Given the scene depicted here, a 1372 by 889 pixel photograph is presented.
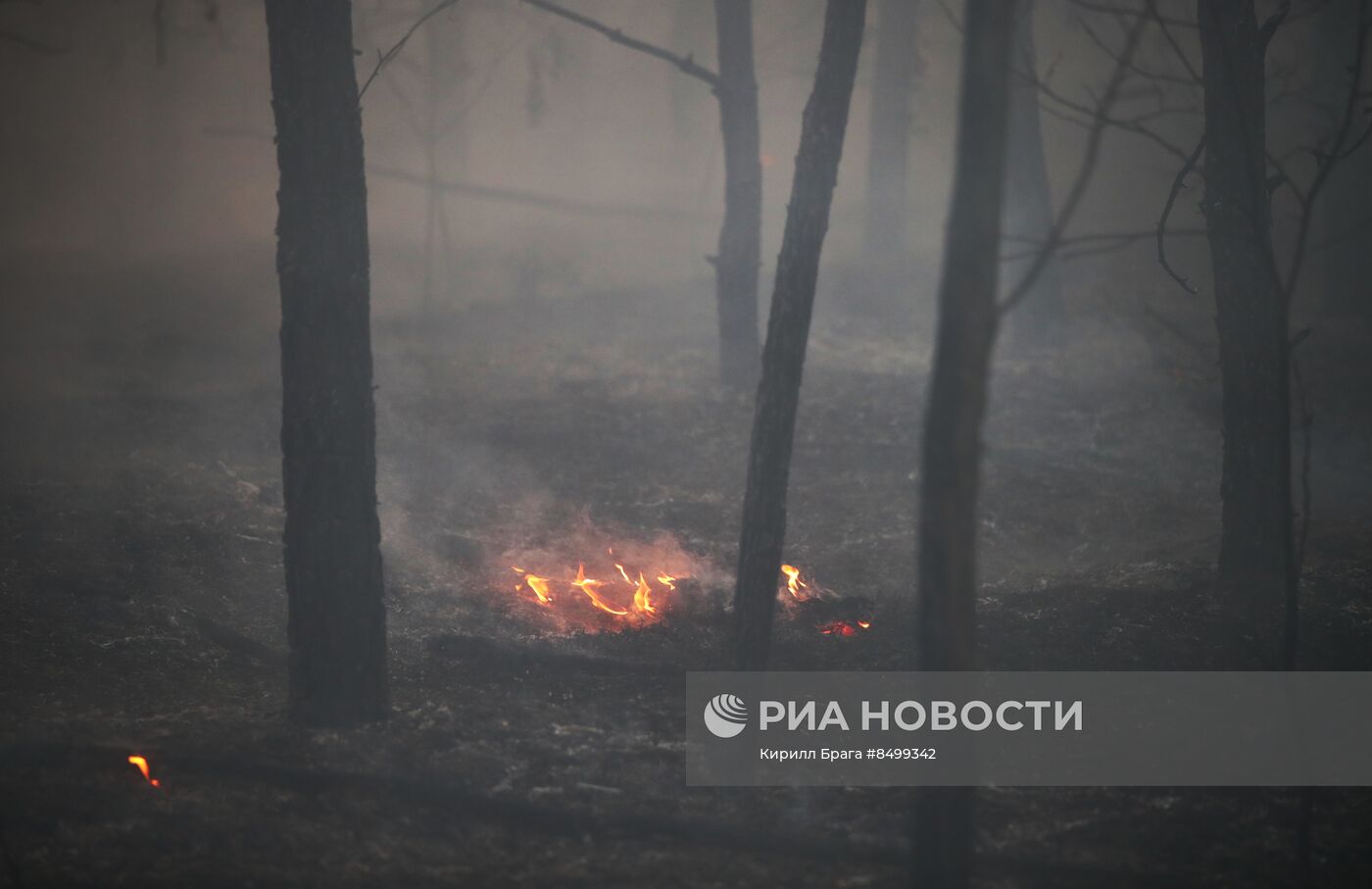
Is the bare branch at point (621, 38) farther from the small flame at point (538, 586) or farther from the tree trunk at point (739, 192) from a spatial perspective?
the small flame at point (538, 586)

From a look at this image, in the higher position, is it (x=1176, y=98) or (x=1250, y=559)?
(x=1176, y=98)

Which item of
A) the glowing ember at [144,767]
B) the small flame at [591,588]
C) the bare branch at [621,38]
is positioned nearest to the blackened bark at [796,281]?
the small flame at [591,588]

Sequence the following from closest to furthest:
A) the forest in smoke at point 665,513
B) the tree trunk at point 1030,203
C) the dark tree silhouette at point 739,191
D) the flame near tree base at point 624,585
Result: the forest in smoke at point 665,513 → the flame near tree base at point 624,585 → the dark tree silhouette at point 739,191 → the tree trunk at point 1030,203

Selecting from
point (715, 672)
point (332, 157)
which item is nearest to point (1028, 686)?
point (715, 672)

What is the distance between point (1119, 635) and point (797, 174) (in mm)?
4375

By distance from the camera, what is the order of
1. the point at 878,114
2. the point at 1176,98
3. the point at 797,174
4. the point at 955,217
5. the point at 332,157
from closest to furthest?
the point at 955,217 → the point at 332,157 → the point at 797,174 → the point at 878,114 → the point at 1176,98

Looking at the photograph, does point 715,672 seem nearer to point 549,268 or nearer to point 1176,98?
point 549,268

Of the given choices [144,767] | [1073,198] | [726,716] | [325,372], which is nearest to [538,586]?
[726,716]

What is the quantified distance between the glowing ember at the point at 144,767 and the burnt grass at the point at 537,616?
44 millimetres

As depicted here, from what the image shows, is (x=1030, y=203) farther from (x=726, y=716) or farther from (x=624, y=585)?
(x=726, y=716)

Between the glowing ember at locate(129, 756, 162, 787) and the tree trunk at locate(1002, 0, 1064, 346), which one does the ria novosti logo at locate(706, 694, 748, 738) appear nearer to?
the glowing ember at locate(129, 756, 162, 787)

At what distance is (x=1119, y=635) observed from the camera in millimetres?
7652

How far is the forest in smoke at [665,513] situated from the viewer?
16.9 feet

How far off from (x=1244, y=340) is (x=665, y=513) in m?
5.80
